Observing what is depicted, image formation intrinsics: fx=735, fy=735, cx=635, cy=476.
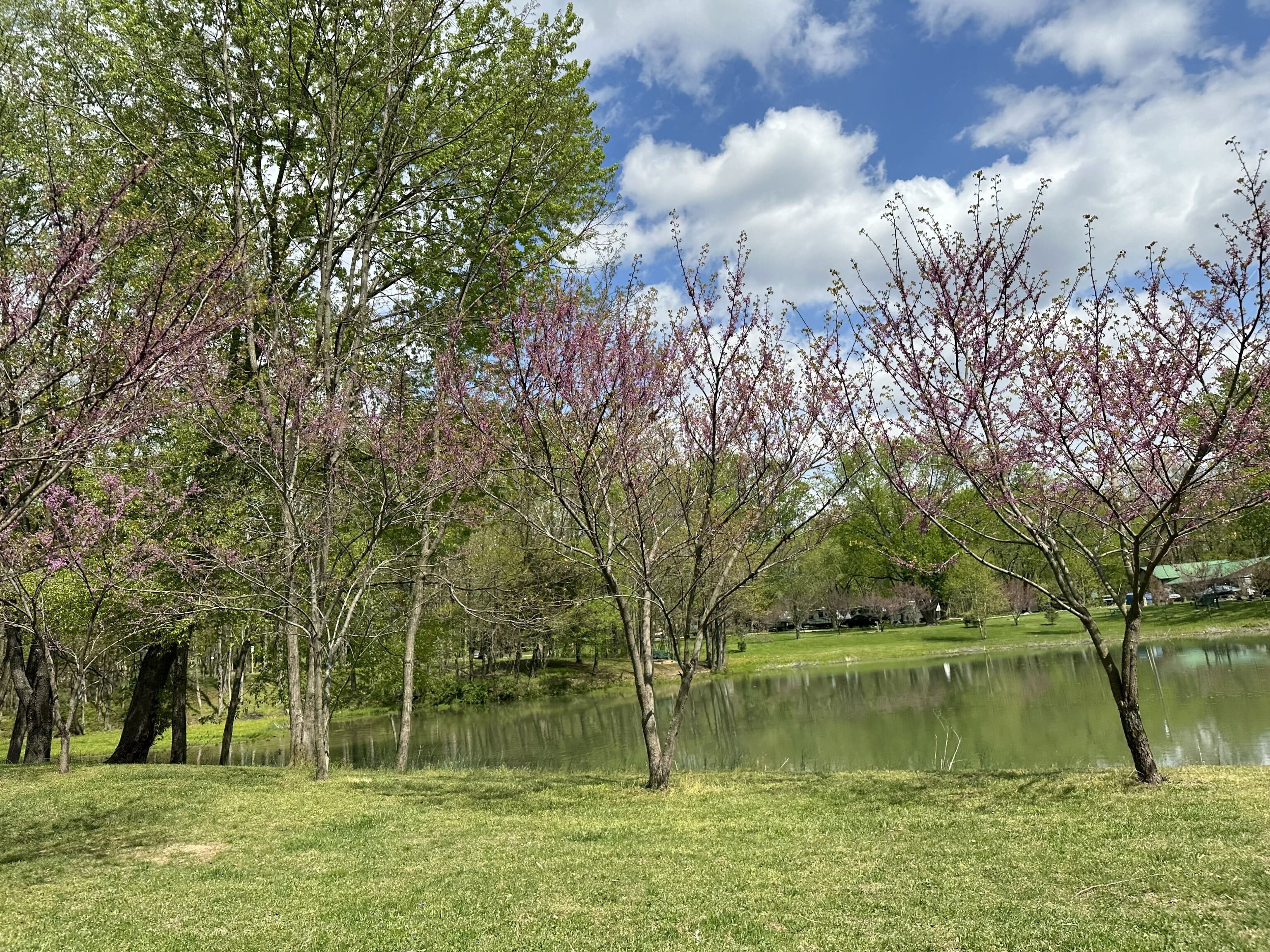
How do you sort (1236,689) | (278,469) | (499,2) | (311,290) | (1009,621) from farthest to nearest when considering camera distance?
1. (1009,621)
2. (1236,689)
3. (311,290)
4. (499,2)
5. (278,469)

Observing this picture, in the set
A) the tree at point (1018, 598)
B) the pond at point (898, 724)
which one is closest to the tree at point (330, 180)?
the pond at point (898, 724)

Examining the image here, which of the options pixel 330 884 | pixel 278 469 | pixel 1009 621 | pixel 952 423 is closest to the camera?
pixel 330 884

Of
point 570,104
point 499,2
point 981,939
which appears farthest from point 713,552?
point 499,2

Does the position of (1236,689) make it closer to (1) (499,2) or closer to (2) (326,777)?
(2) (326,777)

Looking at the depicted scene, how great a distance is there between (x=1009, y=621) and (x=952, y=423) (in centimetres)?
4927

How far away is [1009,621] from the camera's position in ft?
166

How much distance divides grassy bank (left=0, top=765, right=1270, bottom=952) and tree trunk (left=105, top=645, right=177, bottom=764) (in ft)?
24.2

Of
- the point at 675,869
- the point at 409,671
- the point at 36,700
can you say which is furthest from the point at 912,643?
the point at 675,869

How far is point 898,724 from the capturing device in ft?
53.4

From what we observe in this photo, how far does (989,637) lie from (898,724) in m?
32.7

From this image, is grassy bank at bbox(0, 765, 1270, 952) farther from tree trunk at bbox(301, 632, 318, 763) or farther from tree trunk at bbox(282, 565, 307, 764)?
tree trunk at bbox(282, 565, 307, 764)

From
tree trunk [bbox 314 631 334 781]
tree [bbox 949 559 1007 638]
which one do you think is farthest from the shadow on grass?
tree [bbox 949 559 1007 638]

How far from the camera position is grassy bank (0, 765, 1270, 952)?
4.08 meters

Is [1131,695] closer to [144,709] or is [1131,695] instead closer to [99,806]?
[99,806]
